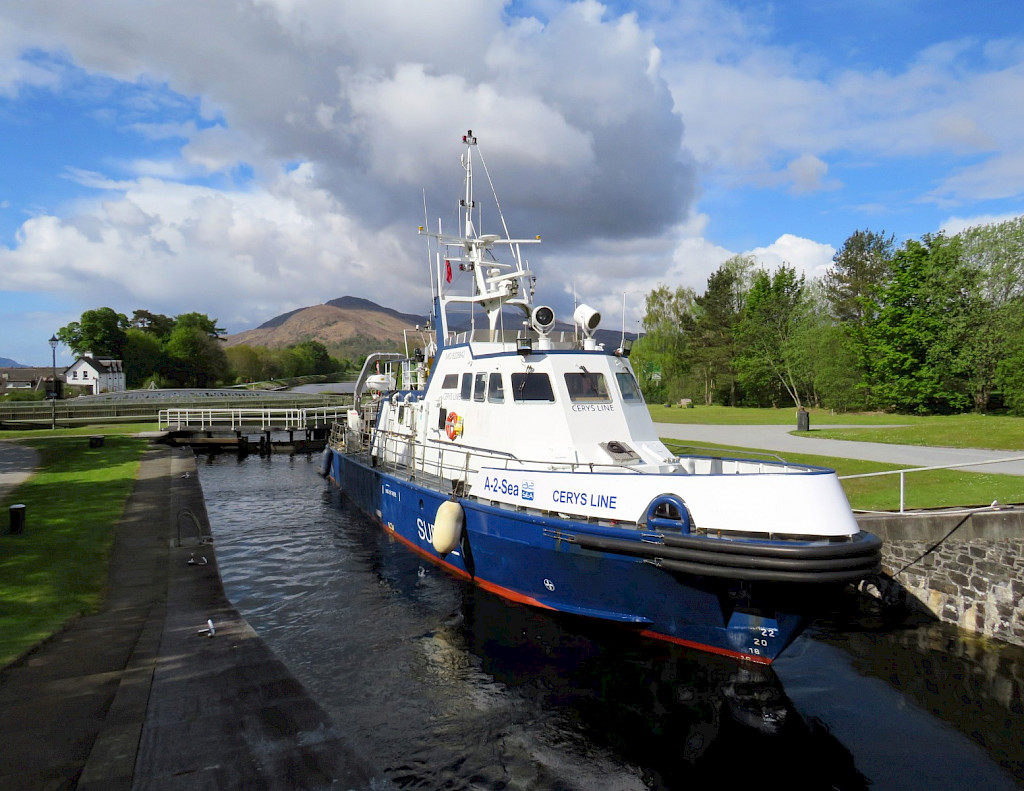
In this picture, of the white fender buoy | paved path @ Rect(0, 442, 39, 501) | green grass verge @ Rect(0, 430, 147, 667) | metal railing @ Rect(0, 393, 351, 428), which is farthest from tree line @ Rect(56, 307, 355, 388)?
the white fender buoy

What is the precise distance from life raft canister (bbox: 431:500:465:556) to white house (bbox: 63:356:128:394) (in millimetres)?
86227

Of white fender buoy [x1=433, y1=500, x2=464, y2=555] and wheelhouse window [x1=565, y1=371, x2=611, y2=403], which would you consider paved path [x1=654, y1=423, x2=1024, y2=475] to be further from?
white fender buoy [x1=433, y1=500, x2=464, y2=555]

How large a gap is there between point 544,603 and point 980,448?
18355 mm

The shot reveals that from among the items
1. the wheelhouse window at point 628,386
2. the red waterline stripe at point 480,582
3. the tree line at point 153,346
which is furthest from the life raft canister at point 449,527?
the tree line at point 153,346

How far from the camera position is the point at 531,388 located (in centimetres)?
1120

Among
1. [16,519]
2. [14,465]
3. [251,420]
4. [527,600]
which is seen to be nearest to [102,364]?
[251,420]

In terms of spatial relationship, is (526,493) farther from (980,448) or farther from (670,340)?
(670,340)

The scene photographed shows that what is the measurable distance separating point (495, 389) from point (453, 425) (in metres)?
1.62

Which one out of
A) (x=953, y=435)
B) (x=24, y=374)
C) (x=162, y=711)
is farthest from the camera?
(x=24, y=374)

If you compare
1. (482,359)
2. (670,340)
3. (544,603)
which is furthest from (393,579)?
(670,340)

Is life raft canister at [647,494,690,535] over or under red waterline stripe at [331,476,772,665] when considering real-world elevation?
A: over

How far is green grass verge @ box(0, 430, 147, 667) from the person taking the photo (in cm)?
802

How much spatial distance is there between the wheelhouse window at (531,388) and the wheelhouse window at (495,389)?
0.37m

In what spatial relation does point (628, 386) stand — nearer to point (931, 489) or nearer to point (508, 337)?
point (508, 337)
